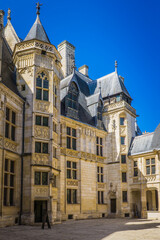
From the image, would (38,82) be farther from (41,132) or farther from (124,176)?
(124,176)

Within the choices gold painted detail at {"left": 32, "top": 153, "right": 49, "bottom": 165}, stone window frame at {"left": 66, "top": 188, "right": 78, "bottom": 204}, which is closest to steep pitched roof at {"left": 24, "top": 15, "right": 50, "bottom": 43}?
gold painted detail at {"left": 32, "top": 153, "right": 49, "bottom": 165}

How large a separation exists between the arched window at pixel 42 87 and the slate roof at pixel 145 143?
40.5 ft

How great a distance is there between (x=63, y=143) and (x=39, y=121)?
16.9 ft

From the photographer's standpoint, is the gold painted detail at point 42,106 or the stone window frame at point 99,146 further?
the stone window frame at point 99,146

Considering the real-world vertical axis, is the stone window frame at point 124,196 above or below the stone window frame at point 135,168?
below

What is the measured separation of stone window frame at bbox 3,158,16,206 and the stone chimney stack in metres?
18.7

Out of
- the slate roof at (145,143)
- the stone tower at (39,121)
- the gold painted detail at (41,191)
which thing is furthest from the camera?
the slate roof at (145,143)

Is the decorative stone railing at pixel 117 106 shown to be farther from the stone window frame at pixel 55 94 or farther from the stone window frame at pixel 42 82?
the stone window frame at pixel 42 82

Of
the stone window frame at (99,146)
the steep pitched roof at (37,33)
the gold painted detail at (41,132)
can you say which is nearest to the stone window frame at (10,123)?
the gold painted detail at (41,132)

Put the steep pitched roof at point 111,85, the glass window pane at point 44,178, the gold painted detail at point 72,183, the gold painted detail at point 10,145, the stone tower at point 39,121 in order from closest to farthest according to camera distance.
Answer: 1. the gold painted detail at point 10,145
2. the stone tower at point 39,121
3. the glass window pane at point 44,178
4. the gold painted detail at point 72,183
5. the steep pitched roof at point 111,85

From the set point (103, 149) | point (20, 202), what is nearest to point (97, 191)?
point (103, 149)

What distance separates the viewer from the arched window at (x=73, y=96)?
26141 mm

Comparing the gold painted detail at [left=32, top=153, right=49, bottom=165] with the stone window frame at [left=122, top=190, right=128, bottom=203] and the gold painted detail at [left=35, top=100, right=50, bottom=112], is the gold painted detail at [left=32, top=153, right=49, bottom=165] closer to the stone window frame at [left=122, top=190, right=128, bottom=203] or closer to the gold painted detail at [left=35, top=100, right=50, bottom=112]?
the gold painted detail at [left=35, top=100, right=50, bottom=112]

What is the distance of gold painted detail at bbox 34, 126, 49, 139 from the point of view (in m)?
19.0
